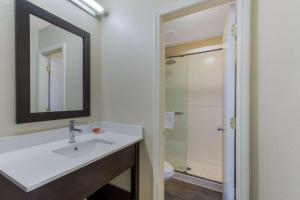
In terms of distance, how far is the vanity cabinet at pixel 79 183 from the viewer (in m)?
0.66

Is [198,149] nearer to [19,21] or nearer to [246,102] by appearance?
[246,102]

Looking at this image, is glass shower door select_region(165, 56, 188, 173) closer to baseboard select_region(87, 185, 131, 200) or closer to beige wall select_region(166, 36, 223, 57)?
beige wall select_region(166, 36, 223, 57)

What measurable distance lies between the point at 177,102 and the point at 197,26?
135 cm

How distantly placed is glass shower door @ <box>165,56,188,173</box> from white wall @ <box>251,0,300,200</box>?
187 cm

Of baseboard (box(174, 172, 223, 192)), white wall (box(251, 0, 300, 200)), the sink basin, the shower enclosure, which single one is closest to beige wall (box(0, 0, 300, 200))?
white wall (box(251, 0, 300, 200))

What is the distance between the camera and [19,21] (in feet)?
3.25

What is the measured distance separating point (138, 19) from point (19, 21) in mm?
893

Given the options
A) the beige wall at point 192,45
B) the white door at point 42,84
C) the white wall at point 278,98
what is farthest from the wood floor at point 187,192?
the beige wall at point 192,45

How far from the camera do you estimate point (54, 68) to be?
126cm

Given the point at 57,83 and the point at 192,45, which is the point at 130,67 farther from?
the point at 192,45

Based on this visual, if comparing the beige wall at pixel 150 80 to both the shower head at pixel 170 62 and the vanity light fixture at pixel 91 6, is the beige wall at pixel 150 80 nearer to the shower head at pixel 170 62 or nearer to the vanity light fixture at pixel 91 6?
the vanity light fixture at pixel 91 6

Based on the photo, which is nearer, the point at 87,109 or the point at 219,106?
the point at 87,109

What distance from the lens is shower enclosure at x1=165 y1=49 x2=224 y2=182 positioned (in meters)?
2.52

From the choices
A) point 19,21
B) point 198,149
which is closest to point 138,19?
point 19,21
